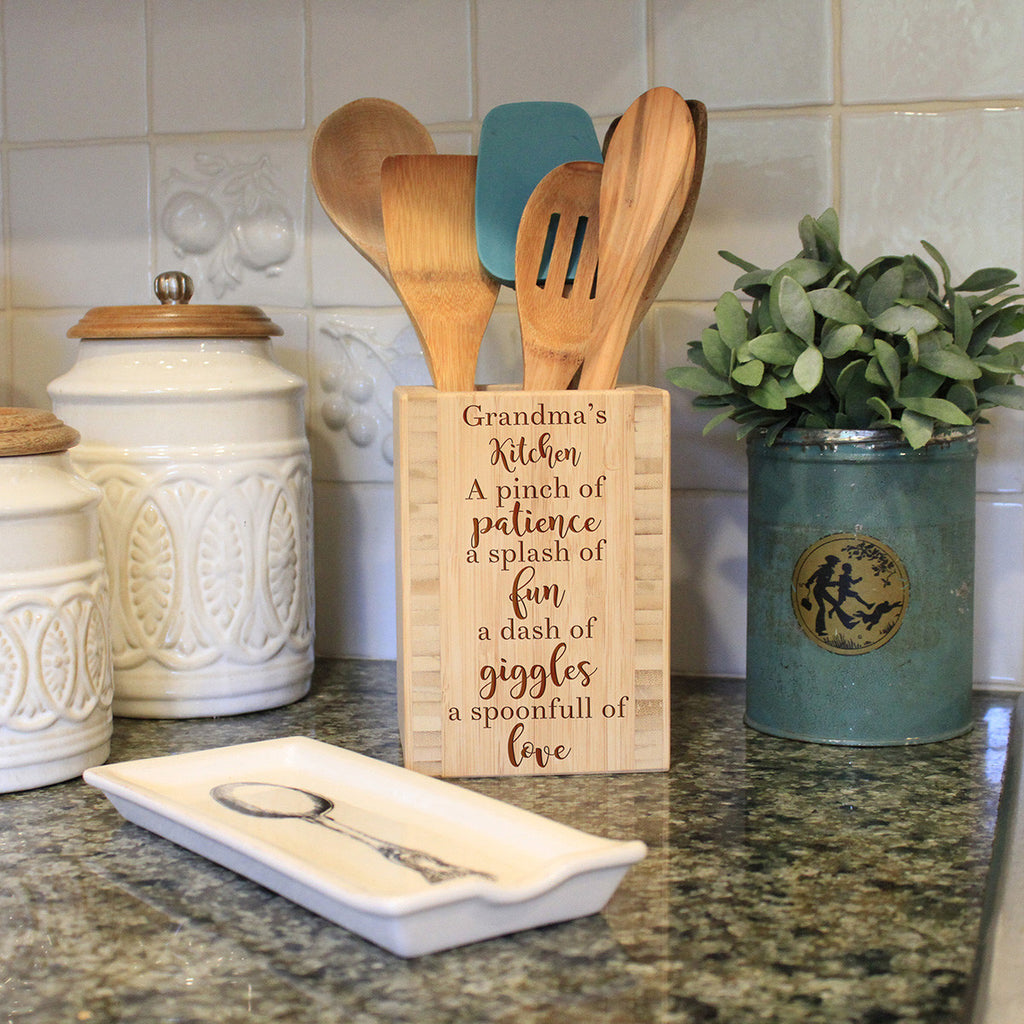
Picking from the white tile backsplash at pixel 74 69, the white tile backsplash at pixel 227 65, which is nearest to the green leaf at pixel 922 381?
the white tile backsplash at pixel 227 65

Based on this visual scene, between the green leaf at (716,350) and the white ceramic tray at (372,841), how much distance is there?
267 millimetres

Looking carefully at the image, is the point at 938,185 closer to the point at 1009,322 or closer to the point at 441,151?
the point at 1009,322

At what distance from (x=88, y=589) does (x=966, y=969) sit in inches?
17.2

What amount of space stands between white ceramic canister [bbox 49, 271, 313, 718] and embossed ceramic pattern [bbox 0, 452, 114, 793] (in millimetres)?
94

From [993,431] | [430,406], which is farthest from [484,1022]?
[993,431]

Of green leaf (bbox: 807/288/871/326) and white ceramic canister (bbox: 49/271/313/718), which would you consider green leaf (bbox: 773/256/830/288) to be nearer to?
green leaf (bbox: 807/288/871/326)

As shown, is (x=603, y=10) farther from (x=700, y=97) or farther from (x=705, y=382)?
(x=705, y=382)

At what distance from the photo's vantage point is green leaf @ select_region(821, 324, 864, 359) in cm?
63

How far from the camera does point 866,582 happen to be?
670 millimetres

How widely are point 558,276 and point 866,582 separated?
227 millimetres

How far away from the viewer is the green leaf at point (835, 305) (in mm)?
640

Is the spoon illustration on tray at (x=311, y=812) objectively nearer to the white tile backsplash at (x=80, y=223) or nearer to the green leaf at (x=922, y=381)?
the green leaf at (x=922, y=381)

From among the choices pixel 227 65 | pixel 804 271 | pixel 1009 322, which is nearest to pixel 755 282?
pixel 804 271

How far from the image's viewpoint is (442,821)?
550 millimetres
